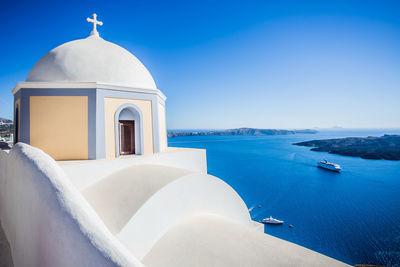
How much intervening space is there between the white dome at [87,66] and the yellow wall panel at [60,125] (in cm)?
65

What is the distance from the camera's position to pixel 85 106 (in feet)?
17.1

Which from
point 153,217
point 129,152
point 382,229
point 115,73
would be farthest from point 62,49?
point 382,229

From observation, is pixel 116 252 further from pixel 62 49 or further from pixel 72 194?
pixel 62 49

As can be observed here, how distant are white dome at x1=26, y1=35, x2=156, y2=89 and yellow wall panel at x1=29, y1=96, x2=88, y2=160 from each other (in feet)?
2.13

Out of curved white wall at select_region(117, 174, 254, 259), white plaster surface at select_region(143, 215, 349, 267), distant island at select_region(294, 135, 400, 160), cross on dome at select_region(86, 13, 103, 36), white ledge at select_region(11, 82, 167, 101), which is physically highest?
cross on dome at select_region(86, 13, 103, 36)

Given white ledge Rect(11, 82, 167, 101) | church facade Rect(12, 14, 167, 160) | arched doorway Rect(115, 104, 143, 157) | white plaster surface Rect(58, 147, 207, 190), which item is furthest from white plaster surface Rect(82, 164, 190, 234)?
white ledge Rect(11, 82, 167, 101)

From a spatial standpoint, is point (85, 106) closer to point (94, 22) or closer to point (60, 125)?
point (60, 125)

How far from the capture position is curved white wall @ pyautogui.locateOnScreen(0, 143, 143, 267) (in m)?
1.23

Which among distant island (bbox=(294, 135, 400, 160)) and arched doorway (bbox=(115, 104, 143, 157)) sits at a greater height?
arched doorway (bbox=(115, 104, 143, 157))

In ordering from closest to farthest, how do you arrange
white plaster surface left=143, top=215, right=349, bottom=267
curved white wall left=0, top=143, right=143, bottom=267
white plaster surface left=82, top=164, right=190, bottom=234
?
1. curved white wall left=0, top=143, right=143, bottom=267
2. white plaster surface left=143, top=215, right=349, bottom=267
3. white plaster surface left=82, top=164, right=190, bottom=234

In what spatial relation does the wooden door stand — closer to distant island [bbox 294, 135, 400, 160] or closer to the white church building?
the white church building

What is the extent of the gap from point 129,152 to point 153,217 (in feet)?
10.7

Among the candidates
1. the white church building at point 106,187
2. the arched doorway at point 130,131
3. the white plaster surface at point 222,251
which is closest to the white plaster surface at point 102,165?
the white church building at point 106,187

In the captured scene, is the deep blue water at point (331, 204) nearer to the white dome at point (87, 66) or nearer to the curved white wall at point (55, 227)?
the white dome at point (87, 66)
